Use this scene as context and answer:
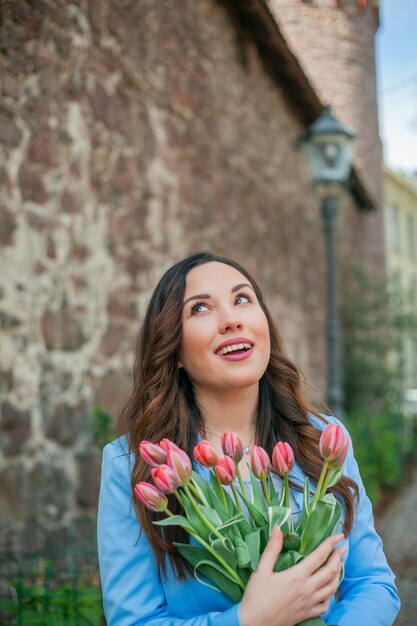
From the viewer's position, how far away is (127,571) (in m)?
1.71

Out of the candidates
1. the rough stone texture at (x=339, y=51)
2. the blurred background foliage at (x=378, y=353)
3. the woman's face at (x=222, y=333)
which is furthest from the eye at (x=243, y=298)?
the rough stone texture at (x=339, y=51)

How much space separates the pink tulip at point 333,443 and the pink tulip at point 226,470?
0.18 meters

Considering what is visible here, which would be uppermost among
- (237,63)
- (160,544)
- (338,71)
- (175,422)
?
(338,71)

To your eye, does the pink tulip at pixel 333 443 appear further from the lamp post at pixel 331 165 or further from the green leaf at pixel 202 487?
the lamp post at pixel 331 165

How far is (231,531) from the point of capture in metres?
1.57

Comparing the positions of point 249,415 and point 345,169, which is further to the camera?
point 345,169

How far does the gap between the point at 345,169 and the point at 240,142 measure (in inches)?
41.4

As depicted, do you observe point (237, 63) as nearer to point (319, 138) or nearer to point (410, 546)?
point (319, 138)

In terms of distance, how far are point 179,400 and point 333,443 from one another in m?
0.49

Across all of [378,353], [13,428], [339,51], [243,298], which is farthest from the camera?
[339,51]

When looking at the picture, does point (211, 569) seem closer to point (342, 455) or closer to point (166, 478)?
point (166, 478)

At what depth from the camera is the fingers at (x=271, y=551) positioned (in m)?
1.52

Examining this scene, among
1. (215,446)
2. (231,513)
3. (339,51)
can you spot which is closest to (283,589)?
(231,513)

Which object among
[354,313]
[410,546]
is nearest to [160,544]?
[410,546]
